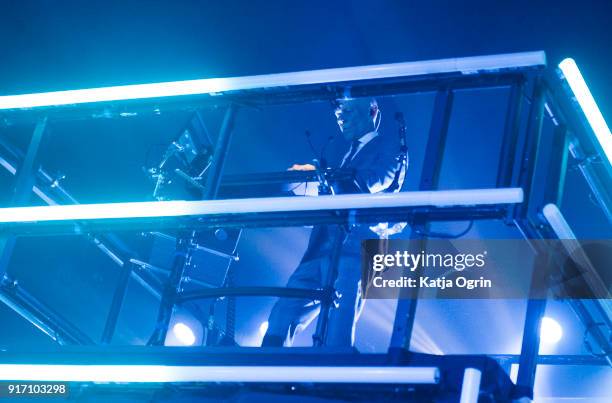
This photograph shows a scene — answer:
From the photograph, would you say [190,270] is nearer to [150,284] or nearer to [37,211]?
[150,284]

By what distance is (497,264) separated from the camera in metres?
5.78

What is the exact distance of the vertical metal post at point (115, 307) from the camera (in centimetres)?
287

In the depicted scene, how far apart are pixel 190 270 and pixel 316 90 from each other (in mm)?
1754

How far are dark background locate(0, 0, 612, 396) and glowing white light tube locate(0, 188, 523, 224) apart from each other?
9.12 feet

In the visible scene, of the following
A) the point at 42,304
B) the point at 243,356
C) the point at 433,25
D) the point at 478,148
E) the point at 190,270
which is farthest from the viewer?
the point at 478,148

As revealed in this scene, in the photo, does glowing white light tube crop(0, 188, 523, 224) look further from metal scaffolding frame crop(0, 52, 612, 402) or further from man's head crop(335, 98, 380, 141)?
man's head crop(335, 98, 380, 141)

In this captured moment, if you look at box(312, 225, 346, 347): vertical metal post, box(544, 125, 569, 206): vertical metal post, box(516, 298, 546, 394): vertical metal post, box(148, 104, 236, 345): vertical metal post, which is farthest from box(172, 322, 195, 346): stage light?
box(516, 298, 546, 394): vertical metal post

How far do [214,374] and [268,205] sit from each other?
0.49m

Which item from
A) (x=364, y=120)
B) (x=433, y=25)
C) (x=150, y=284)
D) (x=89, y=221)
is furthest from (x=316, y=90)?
(x=433, y=25)

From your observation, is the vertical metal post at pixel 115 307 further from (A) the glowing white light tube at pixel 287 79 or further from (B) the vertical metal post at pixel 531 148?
(B) the vertical metal post at pixel 531 148

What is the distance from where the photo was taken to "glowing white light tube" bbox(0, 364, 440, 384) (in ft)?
5.45

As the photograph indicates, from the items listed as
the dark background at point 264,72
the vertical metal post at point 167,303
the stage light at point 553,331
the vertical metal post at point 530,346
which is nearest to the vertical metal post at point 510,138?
the vertical metal post at point 530,346

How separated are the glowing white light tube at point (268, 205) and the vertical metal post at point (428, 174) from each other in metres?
0.10

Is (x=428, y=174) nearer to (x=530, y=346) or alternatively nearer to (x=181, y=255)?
(x=530, y=346)
